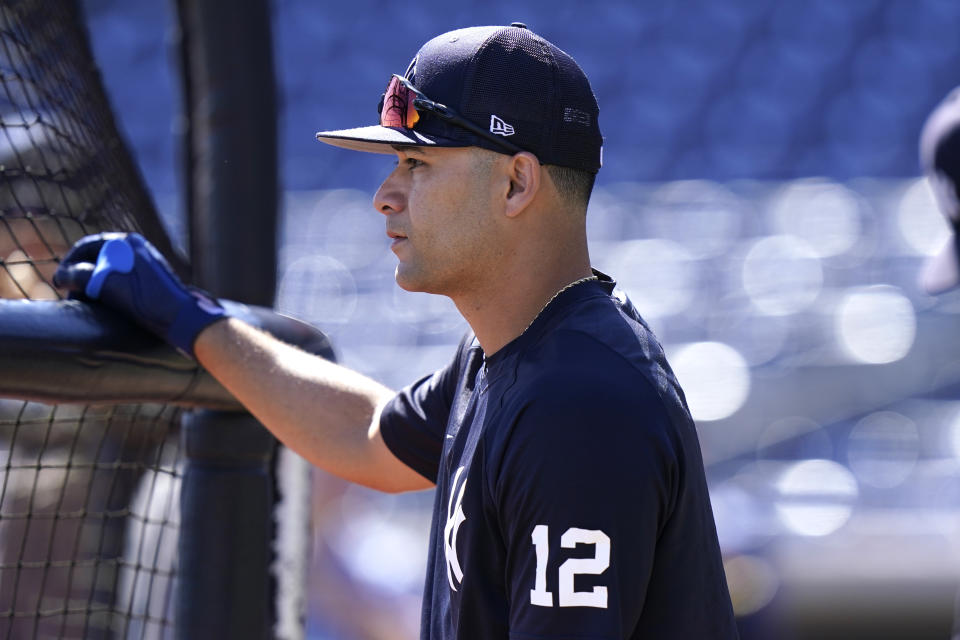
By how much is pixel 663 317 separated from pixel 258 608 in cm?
791

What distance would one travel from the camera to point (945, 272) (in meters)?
2.64

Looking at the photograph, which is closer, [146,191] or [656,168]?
[146,191]

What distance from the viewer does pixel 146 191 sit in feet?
7.23

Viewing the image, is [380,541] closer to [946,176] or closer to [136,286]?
[946,176]

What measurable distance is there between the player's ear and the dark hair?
0.02 meters

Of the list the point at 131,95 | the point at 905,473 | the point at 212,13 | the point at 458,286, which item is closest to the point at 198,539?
the point at 458,286

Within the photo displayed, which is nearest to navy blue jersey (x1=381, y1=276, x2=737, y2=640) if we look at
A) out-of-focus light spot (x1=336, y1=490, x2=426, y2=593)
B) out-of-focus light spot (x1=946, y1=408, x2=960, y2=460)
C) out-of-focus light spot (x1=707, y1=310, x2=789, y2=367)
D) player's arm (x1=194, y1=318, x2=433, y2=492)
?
player's arm (x1=194, y1=318, x2=433, y2=492)

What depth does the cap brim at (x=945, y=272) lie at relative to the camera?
2600 millimetres

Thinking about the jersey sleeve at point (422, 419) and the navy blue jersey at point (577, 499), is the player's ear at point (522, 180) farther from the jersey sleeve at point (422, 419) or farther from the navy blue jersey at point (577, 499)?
the jersey sleeve at point (422, 419)

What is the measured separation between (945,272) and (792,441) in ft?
19.7

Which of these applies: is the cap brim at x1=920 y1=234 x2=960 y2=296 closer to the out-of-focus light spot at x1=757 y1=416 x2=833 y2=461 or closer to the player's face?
the player's face

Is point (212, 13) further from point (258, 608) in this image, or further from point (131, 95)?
point (131, 95)

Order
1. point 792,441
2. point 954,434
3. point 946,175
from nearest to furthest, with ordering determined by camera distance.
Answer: point 946,175 → point 954,434 → point 792,441

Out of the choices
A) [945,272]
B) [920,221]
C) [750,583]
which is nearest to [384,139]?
[945,272]
